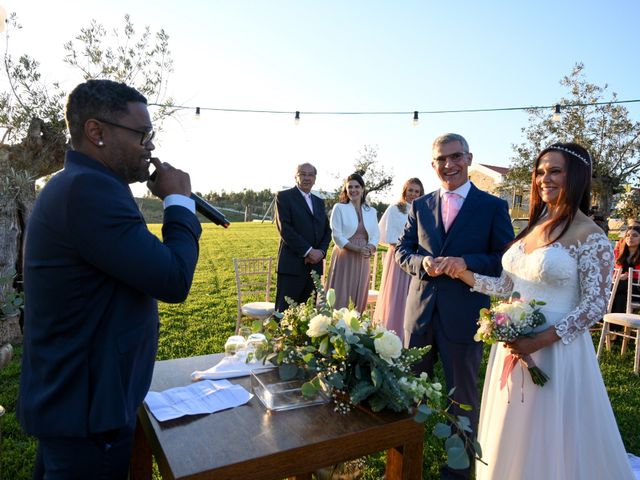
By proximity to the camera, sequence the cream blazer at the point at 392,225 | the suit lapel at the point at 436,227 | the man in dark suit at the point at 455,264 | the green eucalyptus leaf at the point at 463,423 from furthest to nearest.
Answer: the cream blazer at the point at 392,225 → the suit lapel at the point at 436,227 → the man in dark suit at the point at 455,264 → the green eucalyptus leaf at the point at 463,423

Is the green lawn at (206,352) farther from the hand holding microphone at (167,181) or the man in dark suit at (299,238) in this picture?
the hand holding microphone at (167,181)

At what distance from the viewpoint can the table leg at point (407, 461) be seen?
5.76 ft

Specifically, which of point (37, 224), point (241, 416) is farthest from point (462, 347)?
point (37, 224)

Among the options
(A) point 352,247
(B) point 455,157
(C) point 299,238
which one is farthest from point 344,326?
(A) point 352,247

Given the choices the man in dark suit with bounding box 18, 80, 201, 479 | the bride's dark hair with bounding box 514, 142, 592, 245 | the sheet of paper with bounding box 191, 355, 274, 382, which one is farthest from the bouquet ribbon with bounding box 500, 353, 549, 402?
the man in dark suit with bounding box 18, 80, 201, 479

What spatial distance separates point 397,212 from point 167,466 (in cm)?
534

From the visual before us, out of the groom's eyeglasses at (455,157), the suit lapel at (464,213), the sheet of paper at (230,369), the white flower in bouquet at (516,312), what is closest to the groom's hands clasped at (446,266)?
the suit lapel at (464,213)

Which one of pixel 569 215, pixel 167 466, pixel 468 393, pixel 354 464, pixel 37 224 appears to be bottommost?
pixel 354 464

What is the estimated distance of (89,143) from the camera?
151 cm

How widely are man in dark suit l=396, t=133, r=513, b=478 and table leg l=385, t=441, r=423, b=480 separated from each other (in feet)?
4.13

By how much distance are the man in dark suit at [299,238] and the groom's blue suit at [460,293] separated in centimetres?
236

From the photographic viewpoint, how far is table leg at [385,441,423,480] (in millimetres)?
1757

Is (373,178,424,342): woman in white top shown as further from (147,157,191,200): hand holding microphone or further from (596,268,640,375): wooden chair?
(147,157,191,200): hand holding microphone

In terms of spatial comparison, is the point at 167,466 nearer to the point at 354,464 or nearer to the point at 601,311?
the point at 354,464
